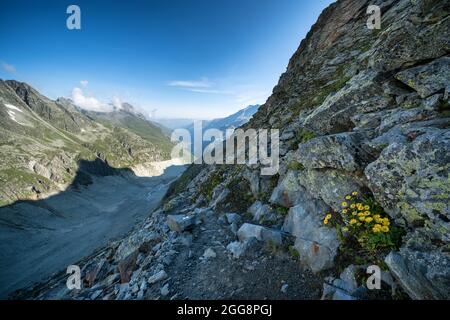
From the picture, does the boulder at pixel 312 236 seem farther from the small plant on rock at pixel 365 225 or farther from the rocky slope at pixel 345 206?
the small plant on rock at pixel 365 225

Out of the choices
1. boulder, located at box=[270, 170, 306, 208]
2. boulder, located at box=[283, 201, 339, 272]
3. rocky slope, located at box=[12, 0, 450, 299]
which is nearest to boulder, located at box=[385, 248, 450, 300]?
rocky slope, located at box=[12, 0, 450, 299]

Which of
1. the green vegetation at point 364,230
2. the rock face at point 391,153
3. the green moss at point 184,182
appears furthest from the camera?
the green moss at point 184,182

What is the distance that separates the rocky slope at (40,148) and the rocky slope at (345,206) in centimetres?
9934

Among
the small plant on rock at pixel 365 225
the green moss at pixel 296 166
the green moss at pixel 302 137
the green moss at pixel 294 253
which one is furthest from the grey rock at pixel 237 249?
the green moss at pixel 302 137

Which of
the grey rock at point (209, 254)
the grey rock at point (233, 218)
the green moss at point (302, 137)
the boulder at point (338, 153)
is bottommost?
the grey rock at point (209, 254)

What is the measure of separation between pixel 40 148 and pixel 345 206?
150 meters

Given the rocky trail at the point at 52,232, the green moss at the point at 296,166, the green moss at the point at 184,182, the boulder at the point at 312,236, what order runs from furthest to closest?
the rocky trail at the point at 52,232
the green moss at the point at 184,182
the green moss at the point at 296,166
the boulder at the point at 312,236

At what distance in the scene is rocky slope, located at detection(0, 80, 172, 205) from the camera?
91.4 m

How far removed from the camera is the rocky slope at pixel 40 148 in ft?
300

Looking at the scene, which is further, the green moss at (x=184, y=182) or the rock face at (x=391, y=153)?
the green moss at (x=184, y=182)

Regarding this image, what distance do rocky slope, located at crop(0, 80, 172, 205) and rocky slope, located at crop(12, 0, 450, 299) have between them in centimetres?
9934

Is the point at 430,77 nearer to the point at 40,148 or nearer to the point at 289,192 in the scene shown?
the point at 289,192

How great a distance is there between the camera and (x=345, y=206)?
24.7 ft

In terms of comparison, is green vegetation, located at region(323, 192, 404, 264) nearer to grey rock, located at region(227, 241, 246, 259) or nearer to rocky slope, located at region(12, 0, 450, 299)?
rocky slope, located at region(12, 0, 450, 299)
